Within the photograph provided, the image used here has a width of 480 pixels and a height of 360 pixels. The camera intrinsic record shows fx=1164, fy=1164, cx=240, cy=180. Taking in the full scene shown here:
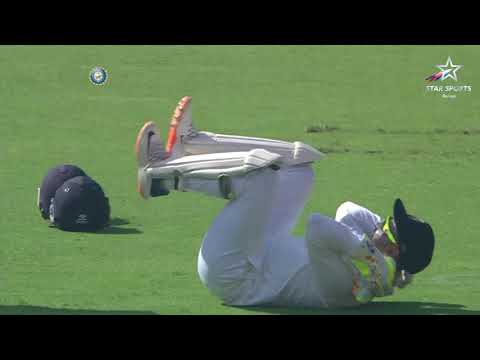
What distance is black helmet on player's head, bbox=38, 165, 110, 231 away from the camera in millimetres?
9242

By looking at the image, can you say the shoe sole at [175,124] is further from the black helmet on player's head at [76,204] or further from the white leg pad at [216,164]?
the black helmet on player's head at [76,204]

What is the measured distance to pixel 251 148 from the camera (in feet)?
24.7

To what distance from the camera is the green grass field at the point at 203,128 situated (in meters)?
Answer: 7.68

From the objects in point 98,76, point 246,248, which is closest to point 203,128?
point 98,76

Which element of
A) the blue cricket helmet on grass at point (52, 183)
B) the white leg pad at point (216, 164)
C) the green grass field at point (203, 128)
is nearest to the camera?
the white leg pad at point (216, 164)

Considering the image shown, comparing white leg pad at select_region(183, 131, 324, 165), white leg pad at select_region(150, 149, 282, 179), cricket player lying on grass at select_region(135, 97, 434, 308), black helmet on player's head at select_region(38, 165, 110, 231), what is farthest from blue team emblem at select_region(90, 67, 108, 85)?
white leg pad at select_region(150, 149, 282, 179)

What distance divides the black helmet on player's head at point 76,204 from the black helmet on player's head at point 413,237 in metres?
3.18

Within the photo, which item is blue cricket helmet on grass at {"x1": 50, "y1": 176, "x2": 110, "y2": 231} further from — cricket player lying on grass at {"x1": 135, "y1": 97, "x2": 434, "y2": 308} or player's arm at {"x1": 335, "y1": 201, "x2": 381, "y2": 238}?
player's arm at {"x1": 335, "y1": 201, "x2": 381, "y2": 238}

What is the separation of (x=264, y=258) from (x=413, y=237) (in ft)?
3.11

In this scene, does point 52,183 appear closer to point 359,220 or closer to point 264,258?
point 264,258

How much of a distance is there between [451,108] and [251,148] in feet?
23.9

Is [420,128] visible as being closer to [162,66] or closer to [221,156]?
[162,66]

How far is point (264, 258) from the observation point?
23.6 ft

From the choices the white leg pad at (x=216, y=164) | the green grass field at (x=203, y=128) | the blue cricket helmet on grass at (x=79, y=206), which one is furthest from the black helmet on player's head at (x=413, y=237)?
the blue cricket helmet on grass at (x=79, y=206)
